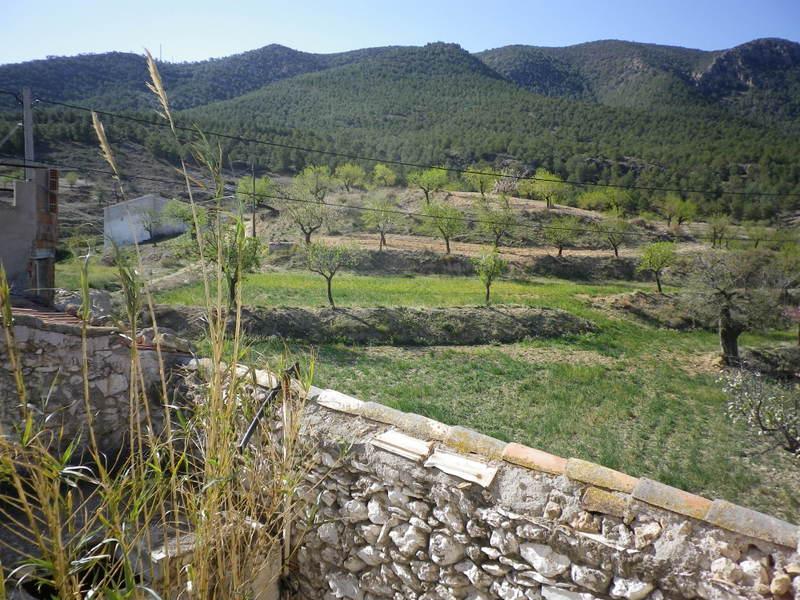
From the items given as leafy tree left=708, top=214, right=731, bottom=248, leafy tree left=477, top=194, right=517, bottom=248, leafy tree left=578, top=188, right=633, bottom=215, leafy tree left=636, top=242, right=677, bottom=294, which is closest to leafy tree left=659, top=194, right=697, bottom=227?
leafy tree left=708, top=214, right=731, bottom=248

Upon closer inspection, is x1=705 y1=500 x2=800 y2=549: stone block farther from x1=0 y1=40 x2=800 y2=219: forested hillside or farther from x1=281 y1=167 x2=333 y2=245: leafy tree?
x1=0 y1=40 x2=800 y2=219: forested hillside

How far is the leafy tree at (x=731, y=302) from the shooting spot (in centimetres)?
1310

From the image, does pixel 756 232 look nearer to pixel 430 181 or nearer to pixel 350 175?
pixel 430 181

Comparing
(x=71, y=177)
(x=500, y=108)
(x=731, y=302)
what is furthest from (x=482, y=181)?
(x=71, y=177)

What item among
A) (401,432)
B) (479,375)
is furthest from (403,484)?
(479,375)

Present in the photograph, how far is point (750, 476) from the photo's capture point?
22.7 feet

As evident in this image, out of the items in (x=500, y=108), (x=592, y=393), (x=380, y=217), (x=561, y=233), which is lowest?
(x=592, y=393)

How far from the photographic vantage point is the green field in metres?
7.13

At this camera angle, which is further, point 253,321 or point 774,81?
point 774,81

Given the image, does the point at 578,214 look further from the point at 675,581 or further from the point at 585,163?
the point at 675,581

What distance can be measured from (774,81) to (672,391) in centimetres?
6243

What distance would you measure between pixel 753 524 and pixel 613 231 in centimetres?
2633

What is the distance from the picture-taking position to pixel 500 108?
52.1 meters

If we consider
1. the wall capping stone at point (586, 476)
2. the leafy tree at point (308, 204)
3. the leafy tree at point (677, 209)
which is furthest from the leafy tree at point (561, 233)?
the wall capping stone at point (586, 476)
